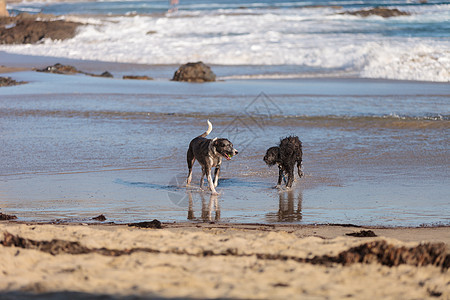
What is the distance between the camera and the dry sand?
4301 millimetres

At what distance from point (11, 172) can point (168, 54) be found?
22217mm

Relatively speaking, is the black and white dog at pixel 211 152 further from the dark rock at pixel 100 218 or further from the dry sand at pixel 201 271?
the dry sand at pixel 201 271

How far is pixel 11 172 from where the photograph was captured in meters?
9.74

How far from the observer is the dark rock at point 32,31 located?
3788cm

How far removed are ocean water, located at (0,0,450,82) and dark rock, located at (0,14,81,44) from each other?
815 mm

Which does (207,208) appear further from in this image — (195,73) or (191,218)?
(195,73)

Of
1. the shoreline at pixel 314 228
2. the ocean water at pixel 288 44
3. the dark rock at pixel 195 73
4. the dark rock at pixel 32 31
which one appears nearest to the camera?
the shoreline at pixel 314 228

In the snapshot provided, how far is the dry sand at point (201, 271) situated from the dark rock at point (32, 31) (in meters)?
34.3

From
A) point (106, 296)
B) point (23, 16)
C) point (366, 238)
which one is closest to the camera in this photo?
point (106, 296)

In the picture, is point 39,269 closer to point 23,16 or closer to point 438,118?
point 438,118

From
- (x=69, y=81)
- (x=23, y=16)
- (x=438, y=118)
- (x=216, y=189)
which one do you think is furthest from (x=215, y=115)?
(x=23, y=16)

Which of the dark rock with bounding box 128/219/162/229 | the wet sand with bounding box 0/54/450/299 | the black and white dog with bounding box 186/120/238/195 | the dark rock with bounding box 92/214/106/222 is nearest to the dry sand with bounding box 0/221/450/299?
the wet sand with bounding box 0/54/450/299

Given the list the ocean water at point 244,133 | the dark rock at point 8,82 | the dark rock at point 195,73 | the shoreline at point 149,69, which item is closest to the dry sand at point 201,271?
the ocean water at point 244,133

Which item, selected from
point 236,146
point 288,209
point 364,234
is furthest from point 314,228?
point 236,146
